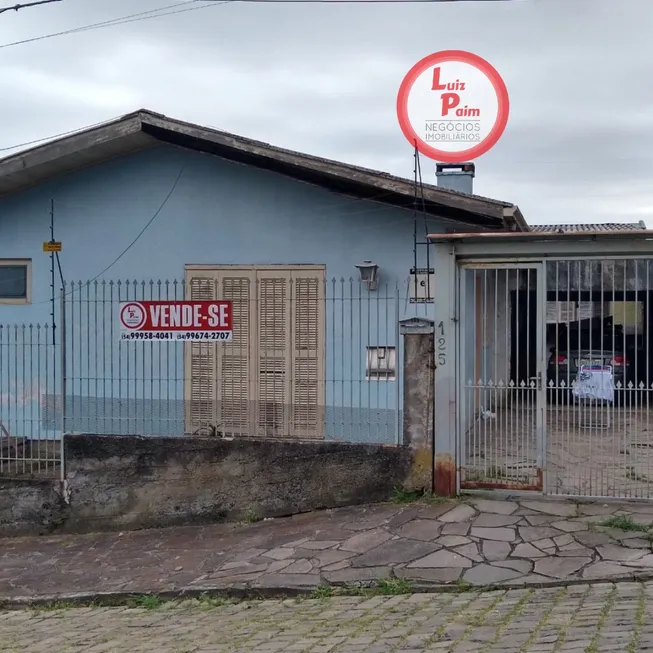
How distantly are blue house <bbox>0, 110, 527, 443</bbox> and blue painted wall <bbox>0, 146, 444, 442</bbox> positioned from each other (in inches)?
0.8

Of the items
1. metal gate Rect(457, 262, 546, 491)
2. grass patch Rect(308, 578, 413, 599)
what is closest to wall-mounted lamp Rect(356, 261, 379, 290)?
metal gate Rect(457, 262, 546, 491)

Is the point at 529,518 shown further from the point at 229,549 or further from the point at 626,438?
the point at 229,549

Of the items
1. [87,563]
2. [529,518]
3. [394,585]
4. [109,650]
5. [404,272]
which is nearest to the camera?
[109,650]

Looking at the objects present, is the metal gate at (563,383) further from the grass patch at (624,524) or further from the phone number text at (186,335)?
the phone number text at (186,335)

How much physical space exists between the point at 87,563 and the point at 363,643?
355 centimetres

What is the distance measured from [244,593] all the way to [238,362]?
4.28 meters

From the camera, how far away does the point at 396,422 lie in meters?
7.82

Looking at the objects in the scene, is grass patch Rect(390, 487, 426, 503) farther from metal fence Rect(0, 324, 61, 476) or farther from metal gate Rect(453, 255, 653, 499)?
metal fence Rect(0, 324, 61, 476)

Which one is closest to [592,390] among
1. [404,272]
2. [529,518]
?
[529,518]

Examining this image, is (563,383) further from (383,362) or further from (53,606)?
(53,606)

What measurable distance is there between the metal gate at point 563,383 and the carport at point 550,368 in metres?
0.01

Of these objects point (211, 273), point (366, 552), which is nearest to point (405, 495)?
point (366, 552)

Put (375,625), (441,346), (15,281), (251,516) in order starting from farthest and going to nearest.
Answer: (15,281) < (251,516) < (441,346) < (375,625)

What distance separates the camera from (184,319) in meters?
8.42
